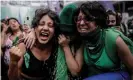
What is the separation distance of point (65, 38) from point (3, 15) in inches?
135

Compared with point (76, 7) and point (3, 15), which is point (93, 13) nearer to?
point (76, 7)

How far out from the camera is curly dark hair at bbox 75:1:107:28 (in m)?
2.74

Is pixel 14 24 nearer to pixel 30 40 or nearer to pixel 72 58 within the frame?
pixel 30 40

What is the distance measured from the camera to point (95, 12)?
2770 mm

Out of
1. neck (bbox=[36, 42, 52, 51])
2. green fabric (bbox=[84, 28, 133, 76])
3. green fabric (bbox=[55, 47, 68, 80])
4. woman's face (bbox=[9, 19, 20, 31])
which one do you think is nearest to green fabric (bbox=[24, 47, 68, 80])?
green fabric (bbox=[55, 47, 68, 80])

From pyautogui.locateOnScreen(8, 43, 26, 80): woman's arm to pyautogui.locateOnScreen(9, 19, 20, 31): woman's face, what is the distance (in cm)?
261

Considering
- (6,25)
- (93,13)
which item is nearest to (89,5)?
(93,13)

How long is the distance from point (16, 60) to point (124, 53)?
38.2 inches

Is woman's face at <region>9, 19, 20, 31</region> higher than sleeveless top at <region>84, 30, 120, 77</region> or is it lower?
higher

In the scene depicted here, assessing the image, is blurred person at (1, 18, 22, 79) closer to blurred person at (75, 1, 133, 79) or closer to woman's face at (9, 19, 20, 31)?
woman's face at (9, 19, 20, 31)

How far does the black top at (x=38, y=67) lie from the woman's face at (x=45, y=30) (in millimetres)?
184

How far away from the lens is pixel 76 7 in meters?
2.85

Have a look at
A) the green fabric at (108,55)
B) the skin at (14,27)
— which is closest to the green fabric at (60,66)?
the green fabric at (108,55)

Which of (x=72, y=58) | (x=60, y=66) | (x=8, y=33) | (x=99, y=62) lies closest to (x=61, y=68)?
(x=60, y=66)
